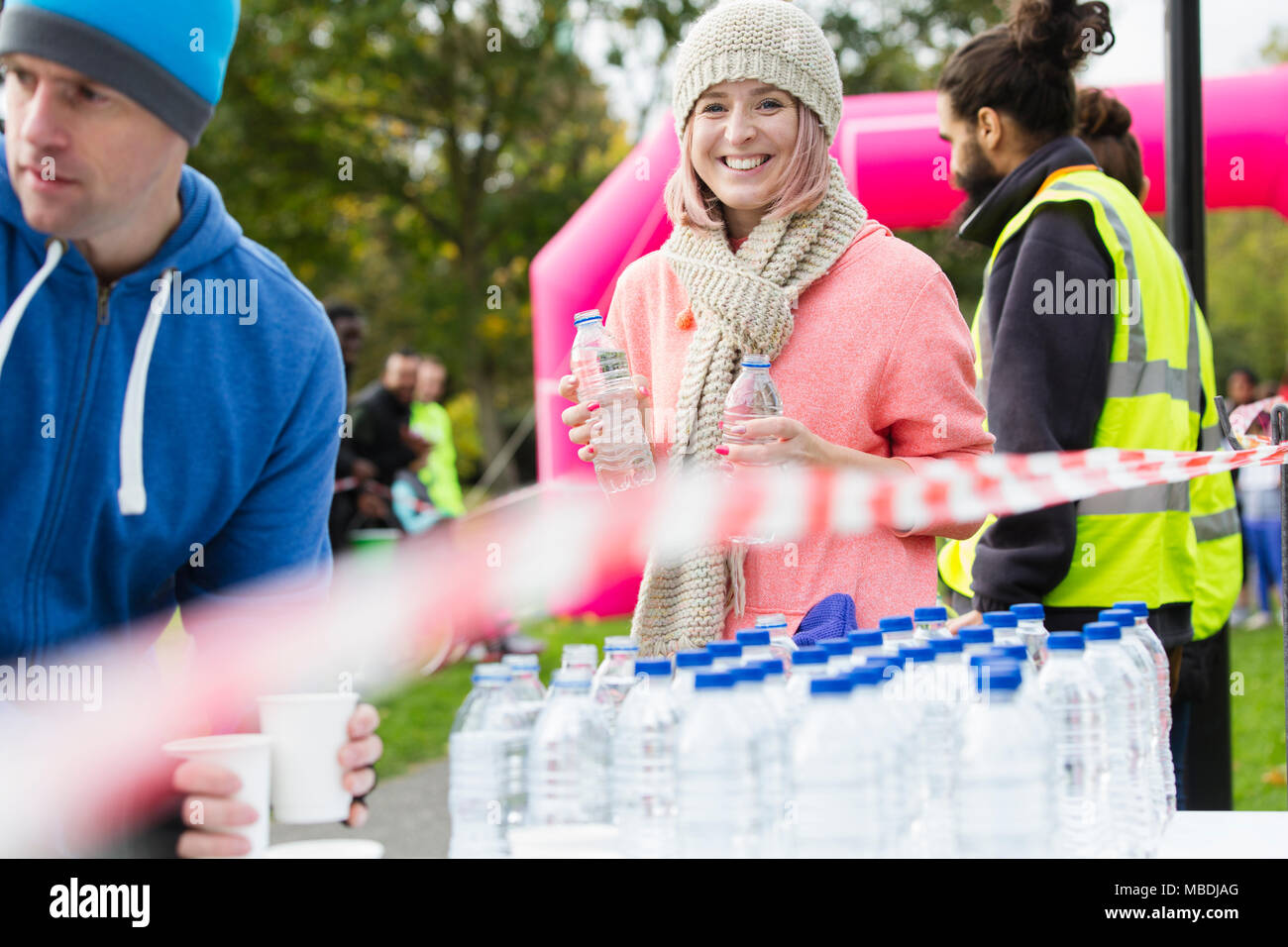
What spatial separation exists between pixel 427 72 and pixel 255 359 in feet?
54.6

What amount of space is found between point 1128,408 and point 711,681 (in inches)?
75.3

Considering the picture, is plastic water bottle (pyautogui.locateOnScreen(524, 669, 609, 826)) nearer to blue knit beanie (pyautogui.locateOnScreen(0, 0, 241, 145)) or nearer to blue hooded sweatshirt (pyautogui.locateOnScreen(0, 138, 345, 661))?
blue hooded sweatshirt (pyautogui.locateOnScreen(0, 138, 345, 661))

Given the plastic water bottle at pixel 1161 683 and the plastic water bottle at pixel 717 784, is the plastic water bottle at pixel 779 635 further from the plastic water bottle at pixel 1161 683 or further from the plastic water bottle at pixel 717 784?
the plastic water bottle at pixel 1161 683

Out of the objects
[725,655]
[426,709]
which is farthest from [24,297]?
[426,709]

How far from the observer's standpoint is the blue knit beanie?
6.39ft

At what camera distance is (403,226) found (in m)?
20.4

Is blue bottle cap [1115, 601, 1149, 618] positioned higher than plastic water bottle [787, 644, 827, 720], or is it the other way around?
blue bottle cap [1115, 601, 1149, 618]

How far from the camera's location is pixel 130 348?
2.13 meters

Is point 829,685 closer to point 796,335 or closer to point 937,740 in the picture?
point 937,740

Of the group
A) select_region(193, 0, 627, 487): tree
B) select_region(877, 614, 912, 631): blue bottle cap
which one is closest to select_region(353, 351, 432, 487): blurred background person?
select_region(877, 614, 912, 631): blue bottle cap

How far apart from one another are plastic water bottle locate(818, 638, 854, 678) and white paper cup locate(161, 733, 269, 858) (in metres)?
0.76

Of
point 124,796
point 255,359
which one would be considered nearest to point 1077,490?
point 255,359
